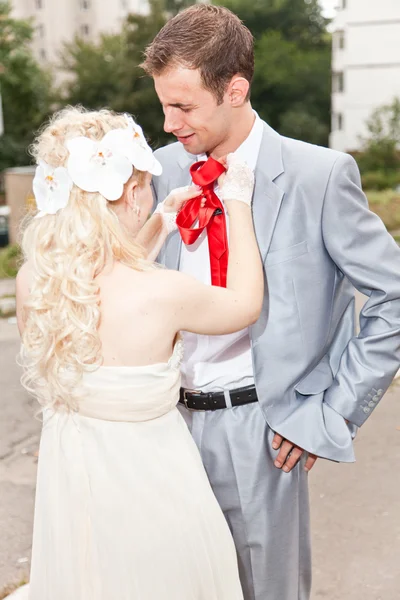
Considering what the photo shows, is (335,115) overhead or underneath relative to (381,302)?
underneath

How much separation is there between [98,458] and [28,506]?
2.65 m

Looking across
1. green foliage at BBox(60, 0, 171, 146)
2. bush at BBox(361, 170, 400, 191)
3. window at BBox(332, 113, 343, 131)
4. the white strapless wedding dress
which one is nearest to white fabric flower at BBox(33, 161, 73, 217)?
the white strapless wedding dress

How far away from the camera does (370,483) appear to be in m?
4.70

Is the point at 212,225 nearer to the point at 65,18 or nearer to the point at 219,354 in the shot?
the point at 219,354

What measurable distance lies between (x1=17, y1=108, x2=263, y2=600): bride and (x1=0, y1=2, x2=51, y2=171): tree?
37683mm

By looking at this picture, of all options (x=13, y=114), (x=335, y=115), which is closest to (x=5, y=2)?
(x=13, y=114)

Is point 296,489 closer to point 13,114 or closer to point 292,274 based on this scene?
point 292,274

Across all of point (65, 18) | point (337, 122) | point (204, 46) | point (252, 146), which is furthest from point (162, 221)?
point (65, 18)

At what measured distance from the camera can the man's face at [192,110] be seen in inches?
93.7

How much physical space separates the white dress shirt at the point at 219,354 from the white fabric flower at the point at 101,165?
521 mm

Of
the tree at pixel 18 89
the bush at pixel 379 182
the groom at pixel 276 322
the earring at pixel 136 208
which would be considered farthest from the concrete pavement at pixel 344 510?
the tree at pixel 18 89

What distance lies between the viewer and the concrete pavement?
3.70 metres

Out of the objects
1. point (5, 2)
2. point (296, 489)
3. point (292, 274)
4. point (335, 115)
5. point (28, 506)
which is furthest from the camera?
point (335, 115)

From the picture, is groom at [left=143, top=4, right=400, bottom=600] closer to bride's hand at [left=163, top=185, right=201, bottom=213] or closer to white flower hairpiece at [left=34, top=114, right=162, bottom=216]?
bride's hand at [left=163, top=185, right=201, bottom=213]
